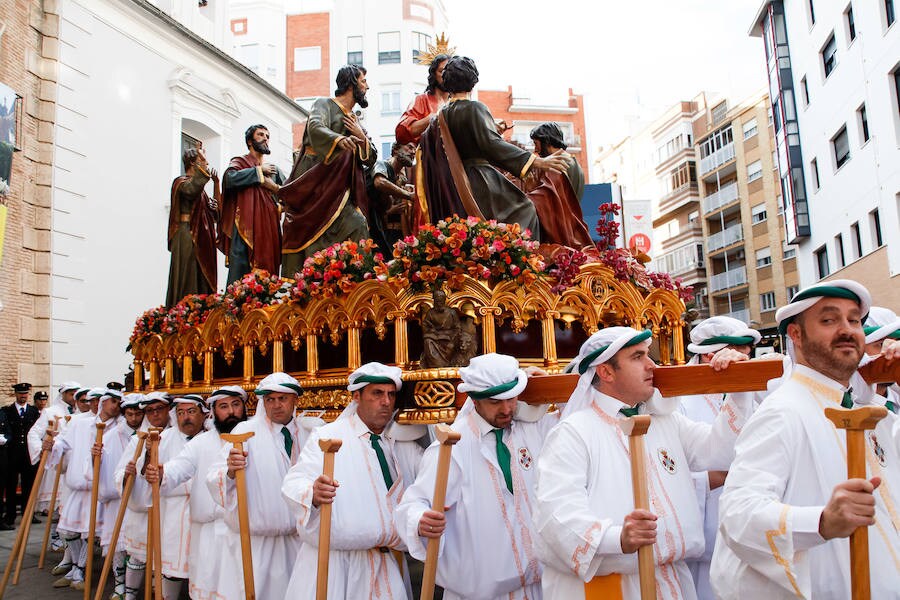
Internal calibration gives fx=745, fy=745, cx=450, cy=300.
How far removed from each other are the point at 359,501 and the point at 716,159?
1579 inches

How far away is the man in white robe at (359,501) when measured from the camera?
4184mm

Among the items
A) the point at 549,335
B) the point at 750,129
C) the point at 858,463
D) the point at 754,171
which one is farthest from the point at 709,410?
the point at 750,129

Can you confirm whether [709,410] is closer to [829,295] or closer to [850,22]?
[829,295]

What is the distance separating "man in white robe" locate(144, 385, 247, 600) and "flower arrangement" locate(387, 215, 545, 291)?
191 cm

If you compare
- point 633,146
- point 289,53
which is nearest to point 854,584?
point 289,53

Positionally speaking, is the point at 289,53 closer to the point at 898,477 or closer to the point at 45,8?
the point at 45,8

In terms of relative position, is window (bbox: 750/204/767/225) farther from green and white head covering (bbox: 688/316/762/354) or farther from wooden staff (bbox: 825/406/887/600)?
wooden staff (bbox: 825/406/887/600)

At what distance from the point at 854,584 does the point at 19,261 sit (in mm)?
14084

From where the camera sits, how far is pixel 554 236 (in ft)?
22.9

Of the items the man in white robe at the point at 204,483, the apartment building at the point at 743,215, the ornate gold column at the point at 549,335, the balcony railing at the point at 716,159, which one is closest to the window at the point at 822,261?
the apartment building at the point at 743,215

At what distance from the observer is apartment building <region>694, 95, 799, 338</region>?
36.0 metres

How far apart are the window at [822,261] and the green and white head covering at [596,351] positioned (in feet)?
70.9

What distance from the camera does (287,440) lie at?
5445 mm

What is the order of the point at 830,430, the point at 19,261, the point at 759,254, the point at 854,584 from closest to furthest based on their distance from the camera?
1. the point at 854,584
2. the point at 830,430
3. the point at 19,261
4. the point at 759,254
